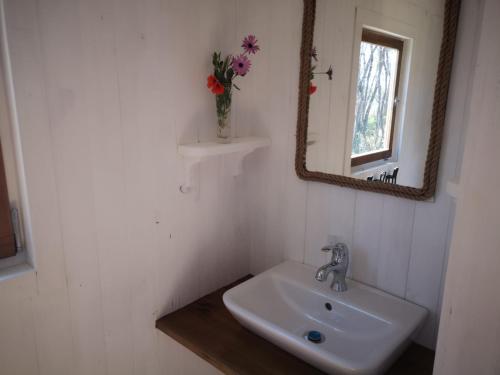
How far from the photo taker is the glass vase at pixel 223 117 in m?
1.33

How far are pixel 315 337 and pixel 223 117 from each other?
797 millimetres

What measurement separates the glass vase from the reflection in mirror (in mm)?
292

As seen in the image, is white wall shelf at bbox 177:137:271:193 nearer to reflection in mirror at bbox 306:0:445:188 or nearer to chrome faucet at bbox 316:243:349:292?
reflection in mirror at bbox 306:0:445:188

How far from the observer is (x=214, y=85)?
50.3 inches

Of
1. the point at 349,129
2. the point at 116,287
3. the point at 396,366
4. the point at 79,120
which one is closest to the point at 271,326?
the point at 396,366

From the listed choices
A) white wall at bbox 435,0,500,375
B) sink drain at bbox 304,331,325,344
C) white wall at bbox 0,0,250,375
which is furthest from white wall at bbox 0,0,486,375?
white wall at bbox 435,0,500,375

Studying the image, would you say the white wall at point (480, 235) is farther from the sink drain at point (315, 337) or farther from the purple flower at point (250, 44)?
the purple flower at point (250, 44)

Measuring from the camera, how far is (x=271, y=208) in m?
1.55

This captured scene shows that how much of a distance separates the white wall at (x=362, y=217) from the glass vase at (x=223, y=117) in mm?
181

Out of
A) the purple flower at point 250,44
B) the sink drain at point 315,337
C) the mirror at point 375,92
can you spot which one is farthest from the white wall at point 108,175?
the sink drain at point 315,337

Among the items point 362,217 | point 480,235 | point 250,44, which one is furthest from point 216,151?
point 480,235

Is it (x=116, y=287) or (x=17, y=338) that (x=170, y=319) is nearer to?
(x=116, y=287)

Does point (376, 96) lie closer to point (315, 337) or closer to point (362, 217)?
point (362, 217)

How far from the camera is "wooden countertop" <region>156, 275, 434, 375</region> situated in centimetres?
110
